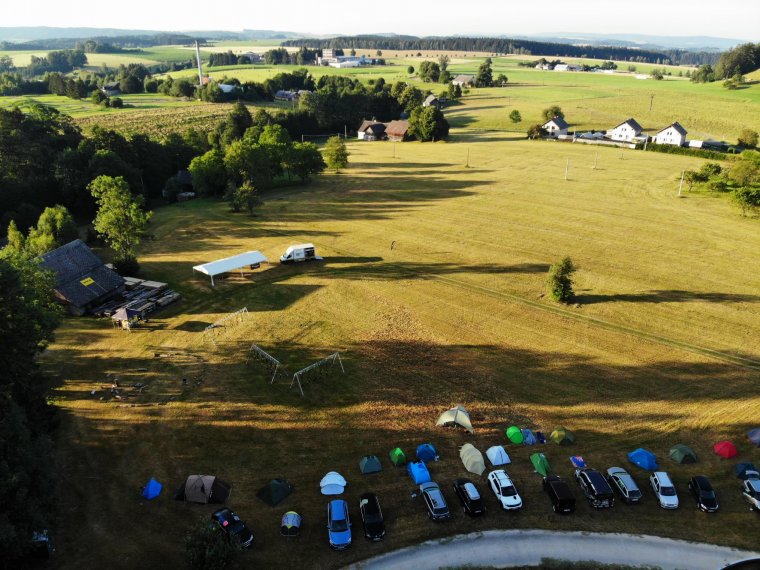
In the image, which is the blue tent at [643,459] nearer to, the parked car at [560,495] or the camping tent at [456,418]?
the parked car at [560,495]

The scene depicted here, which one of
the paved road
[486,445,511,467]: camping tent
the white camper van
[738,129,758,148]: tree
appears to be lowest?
the paved road

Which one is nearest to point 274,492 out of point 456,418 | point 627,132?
point 456,418

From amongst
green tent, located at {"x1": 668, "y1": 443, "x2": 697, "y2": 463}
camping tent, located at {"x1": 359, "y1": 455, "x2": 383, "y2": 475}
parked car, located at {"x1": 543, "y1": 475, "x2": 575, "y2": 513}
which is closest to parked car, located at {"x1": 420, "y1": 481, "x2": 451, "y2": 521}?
A: camping tent, located at {"x1": 359, "y1": 455, "x2": 383, "y2": 475}

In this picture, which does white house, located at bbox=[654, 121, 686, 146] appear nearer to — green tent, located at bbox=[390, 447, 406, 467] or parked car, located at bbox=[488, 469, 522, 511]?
parked car, located at bbox=[488, 469, 522, 511]

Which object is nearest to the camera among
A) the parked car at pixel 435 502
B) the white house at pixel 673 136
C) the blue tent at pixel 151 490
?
the parked car at pixel 435 502

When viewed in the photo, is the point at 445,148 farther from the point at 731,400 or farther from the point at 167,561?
the point at 167,561

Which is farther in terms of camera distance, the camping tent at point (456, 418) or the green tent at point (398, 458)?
the camping tent at point (456, 418)

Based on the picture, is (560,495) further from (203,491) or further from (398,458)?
(203,491)

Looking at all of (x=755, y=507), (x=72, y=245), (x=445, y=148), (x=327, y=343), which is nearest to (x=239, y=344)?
(x=327, y=343)

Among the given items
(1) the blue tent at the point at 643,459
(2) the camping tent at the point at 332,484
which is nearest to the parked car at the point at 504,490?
(1) the blue tent at the point at 643,459
